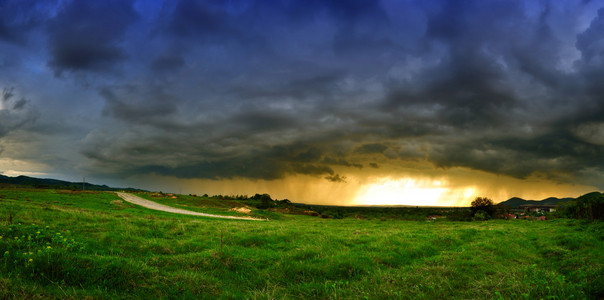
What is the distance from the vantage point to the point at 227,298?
7.14 metres

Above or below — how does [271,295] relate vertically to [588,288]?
below

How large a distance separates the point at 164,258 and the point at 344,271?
620cm

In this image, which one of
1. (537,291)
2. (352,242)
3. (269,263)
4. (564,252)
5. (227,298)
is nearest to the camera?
(537,291)

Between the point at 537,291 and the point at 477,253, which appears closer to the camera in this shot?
the point at 537,291

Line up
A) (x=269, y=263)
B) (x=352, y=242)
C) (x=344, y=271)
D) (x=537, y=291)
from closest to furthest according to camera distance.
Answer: (x=537, y=291), (x=344, y=271), (x=269, y=263), (x=352, y=242)

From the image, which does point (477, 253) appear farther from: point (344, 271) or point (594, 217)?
point (594, 217)

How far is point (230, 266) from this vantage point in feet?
32.7

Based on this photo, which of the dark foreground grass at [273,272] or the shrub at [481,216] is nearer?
the dark foreground grass at [273,272]

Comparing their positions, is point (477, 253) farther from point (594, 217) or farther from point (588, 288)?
point (594, 217)

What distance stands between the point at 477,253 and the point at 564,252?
12.9 feet

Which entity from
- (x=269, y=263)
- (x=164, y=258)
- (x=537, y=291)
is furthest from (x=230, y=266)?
(x=537, y=291)

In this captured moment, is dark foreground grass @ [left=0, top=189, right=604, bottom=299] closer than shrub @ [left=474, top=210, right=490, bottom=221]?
Yes

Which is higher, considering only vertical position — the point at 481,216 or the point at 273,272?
the point at 481,216

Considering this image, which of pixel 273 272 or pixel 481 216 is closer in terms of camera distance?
pixel 273 272
